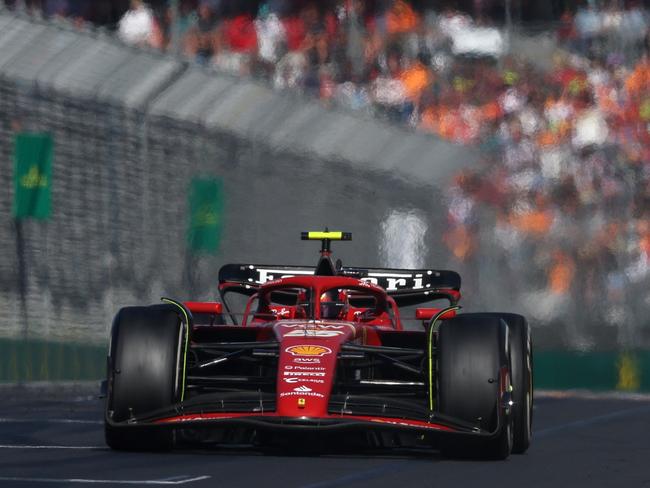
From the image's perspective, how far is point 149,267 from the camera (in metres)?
20.8

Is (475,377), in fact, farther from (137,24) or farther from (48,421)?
(137,24)

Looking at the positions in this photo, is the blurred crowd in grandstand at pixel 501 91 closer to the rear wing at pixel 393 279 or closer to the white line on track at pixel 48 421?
the rear wing at pixel 393 279

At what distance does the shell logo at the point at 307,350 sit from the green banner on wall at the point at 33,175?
8293 mm

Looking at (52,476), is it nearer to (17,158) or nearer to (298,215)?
(17,158)

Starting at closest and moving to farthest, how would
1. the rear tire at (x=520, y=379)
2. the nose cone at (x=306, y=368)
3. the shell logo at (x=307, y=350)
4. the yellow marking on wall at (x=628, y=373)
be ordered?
the nose cone at (x=306, y=368), the shell logo at (x=307, y=350), the rear tire at (x=520, y=379), the yellow marking on wall at (x=628, y=373)

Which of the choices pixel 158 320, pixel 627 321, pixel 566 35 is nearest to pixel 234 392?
pixel 158 320

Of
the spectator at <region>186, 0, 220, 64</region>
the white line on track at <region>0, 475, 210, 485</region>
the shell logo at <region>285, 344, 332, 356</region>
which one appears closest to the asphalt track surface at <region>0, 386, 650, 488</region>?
the white line on track at <region>0, 475, 210, 485</region>

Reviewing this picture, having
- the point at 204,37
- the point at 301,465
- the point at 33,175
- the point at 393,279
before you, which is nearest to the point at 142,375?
the point at 301,465

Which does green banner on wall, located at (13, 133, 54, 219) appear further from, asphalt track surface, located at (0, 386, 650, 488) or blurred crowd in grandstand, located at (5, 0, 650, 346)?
blurred crowd in grandstand, located at (5, 0, 650, 346)

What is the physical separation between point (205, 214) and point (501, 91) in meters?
5.99

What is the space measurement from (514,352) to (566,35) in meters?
15.6

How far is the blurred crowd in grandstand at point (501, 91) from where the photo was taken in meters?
24.6

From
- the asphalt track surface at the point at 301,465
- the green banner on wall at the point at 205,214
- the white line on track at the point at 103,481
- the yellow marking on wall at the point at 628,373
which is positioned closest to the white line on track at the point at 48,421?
the asphalt track surface at the point at 301,465

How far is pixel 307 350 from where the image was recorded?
10.5m
